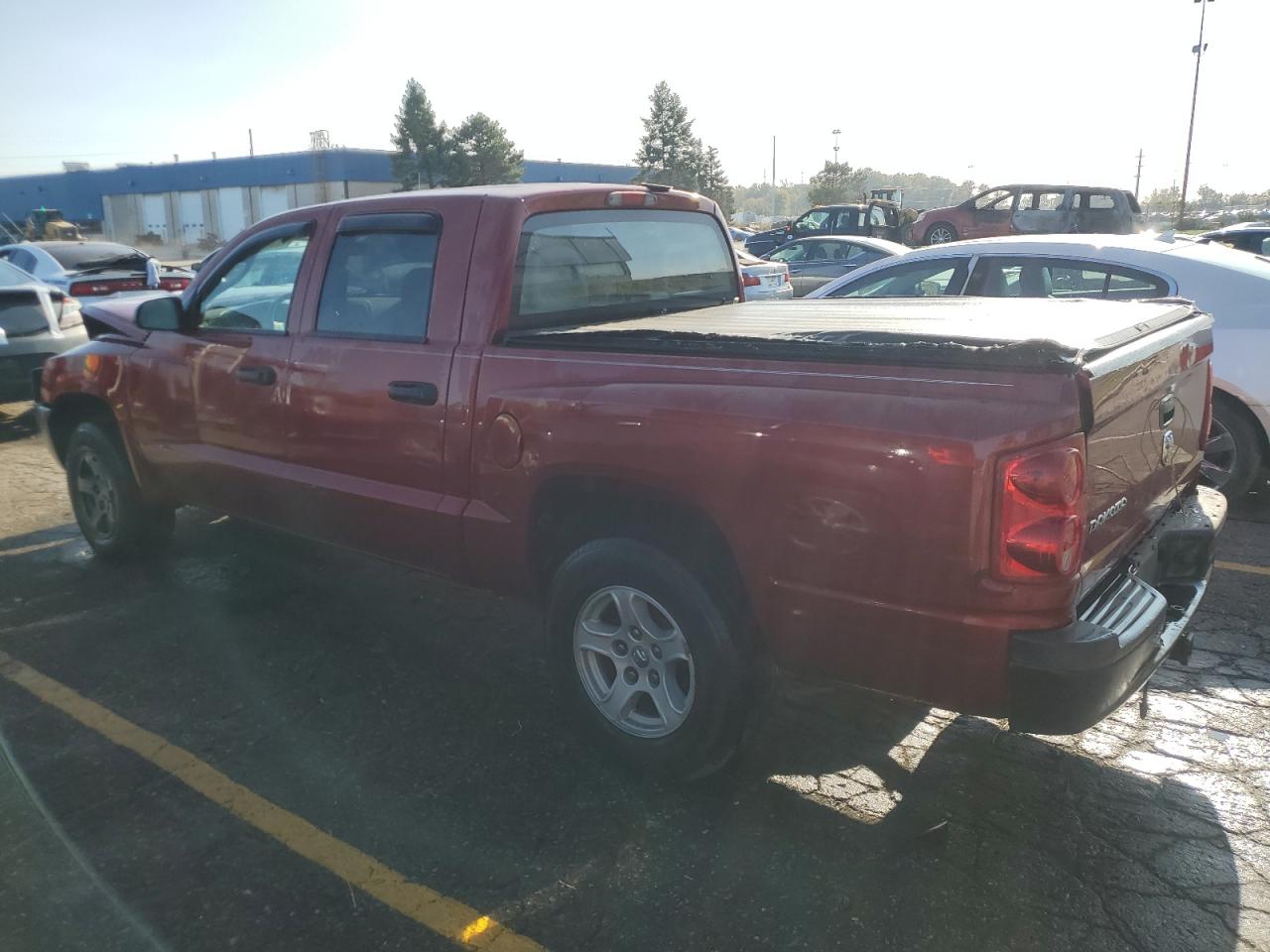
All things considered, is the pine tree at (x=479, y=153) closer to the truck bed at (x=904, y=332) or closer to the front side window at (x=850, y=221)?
the front side window at (x=850, y=221)

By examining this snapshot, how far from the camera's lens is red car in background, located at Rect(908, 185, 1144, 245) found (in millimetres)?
21172

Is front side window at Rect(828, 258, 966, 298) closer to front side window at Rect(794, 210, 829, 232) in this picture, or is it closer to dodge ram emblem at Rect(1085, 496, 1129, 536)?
dodge ram emblem at Rect(1085, 496, 1129, 536)

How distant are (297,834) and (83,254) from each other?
12.4m

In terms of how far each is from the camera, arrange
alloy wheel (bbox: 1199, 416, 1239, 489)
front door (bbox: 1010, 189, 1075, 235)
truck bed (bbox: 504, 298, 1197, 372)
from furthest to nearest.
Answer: front door (bbox: 1010, 189, 1075, 235)
alloy wheel (bbox: 1199, 416, 1239, 489)
truck bed (bbox: 504, 298, 1197, 372)

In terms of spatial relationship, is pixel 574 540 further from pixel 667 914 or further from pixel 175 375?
pixel 175 375

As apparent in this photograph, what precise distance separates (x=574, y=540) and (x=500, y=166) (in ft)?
221

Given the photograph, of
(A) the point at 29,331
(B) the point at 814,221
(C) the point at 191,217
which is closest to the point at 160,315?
(A) the point at 29,331

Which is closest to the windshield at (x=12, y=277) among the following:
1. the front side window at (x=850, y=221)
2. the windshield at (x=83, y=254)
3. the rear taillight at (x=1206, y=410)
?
the windshield at (x=83, y=254)

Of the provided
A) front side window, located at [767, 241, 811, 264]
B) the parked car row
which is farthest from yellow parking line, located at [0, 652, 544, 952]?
front side window, located at [767, 241, 811, 264]

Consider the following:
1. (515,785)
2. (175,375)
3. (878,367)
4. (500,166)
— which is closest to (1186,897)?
(878,367)

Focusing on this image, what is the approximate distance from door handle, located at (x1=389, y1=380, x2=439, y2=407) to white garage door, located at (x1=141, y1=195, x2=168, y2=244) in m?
73.6

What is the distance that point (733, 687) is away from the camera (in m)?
3.02

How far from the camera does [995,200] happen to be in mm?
21922

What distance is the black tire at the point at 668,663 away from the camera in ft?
9.91
